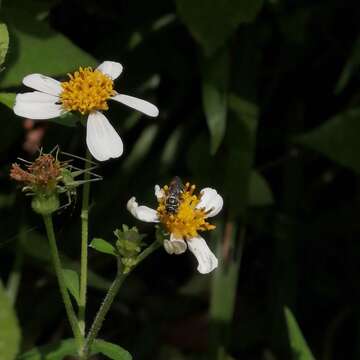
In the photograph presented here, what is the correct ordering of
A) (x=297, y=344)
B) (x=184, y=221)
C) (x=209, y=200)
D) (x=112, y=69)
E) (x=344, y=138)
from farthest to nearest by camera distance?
(x=344, y=138)
(x=297, y=344)
(x=112, y=69)
(x=209, y=200)
(x=184, y=221)

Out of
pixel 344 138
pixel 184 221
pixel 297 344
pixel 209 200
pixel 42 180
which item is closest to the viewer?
pixel 42 180

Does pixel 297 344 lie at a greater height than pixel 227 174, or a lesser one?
lesser

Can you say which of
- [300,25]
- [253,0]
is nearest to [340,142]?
[300,25]

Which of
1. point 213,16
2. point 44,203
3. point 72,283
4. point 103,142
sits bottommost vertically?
point 72,283

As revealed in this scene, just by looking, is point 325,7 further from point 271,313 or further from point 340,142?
point 271,313

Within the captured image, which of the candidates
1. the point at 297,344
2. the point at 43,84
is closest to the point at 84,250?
the point at 43,84

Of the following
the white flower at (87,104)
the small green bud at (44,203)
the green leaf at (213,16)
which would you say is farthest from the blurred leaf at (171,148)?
the small green bud at (44,203)

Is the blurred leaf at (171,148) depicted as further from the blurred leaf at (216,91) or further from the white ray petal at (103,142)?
the white ray petal at (103,142)

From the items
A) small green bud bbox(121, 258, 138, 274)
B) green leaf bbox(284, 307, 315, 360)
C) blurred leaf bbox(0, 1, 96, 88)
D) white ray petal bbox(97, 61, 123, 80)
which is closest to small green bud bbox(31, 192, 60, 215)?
small green bud bbox(121, 258, 138, 274)

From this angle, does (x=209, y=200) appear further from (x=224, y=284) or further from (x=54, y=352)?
(x=224, y=284)
